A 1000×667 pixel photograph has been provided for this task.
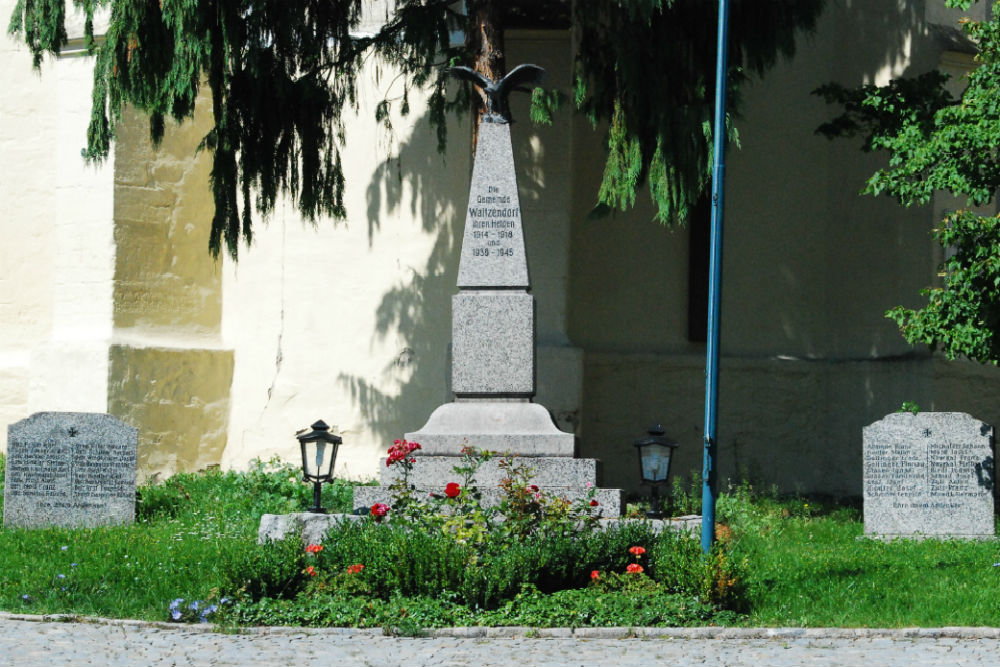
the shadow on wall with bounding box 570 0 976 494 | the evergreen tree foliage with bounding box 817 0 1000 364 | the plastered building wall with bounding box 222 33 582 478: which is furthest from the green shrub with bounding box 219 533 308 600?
the shadow on wall with bounding box 570 0 976 494

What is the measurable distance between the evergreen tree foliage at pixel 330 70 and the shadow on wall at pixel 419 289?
1.51 metres

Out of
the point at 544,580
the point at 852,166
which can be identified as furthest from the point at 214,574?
the point at 852,166

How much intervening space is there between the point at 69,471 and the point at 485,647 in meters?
5.62

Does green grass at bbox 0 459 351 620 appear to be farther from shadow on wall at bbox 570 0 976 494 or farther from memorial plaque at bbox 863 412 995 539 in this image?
memorial plaque at bbox 863 412 995 539

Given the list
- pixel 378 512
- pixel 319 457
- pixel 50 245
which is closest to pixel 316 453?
pixel 319 457

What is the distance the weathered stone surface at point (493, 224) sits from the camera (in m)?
9.73

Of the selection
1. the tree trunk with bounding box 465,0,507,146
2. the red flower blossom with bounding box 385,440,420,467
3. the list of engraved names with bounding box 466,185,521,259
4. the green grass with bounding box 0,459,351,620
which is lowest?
the green grass with bounding box 0,459,351,620

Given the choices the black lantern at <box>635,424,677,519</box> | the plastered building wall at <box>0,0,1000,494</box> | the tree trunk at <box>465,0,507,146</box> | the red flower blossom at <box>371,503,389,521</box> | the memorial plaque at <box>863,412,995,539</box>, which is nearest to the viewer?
the red flower blossom at <box>371,503,389,521</box>

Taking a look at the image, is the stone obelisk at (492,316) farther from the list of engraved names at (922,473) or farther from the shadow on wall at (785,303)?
the shadow on wall at (785,303)

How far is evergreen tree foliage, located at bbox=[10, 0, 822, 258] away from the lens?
36.0ft

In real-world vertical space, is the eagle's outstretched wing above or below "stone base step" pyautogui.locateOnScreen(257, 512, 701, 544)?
above

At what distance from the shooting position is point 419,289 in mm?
13922

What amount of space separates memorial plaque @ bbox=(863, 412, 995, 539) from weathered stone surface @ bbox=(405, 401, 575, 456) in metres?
3.15

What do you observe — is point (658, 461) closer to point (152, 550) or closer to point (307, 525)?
point (307, 525)
